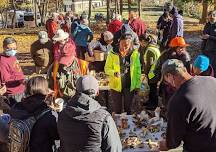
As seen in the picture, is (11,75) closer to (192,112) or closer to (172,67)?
(172,67)

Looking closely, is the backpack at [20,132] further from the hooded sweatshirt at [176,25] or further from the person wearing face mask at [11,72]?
the hooded sweatshirt at [176,25]

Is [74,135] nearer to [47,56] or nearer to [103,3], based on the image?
[47,56]

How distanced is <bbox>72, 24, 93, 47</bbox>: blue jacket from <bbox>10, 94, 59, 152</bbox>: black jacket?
7309mm

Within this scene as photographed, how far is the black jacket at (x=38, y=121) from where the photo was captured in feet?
13.1

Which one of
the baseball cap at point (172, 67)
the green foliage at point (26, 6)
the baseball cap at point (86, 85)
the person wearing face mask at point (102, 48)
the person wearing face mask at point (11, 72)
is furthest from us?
the green foliage at point (26, 6)

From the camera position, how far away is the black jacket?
4.01 meters

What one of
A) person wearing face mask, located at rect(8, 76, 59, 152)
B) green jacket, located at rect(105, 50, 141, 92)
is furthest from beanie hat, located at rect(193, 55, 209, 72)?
person wearing face mask, located at rect(8, 76, 59, 152)

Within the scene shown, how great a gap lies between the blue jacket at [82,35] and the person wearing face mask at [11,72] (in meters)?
4.62

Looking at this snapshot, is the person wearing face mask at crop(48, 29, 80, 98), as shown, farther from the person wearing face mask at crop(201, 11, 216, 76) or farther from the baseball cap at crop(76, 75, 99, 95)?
the person wearing face mask at crop(201, 11, 216, 76)

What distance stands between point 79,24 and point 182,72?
27.0 feet

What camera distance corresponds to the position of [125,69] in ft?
22.3

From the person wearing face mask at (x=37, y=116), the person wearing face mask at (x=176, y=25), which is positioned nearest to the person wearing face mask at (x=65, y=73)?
the person wearing face mask at (x=37, y=116)

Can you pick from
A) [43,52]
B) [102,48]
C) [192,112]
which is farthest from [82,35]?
[192,112]

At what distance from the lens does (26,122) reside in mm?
3986
